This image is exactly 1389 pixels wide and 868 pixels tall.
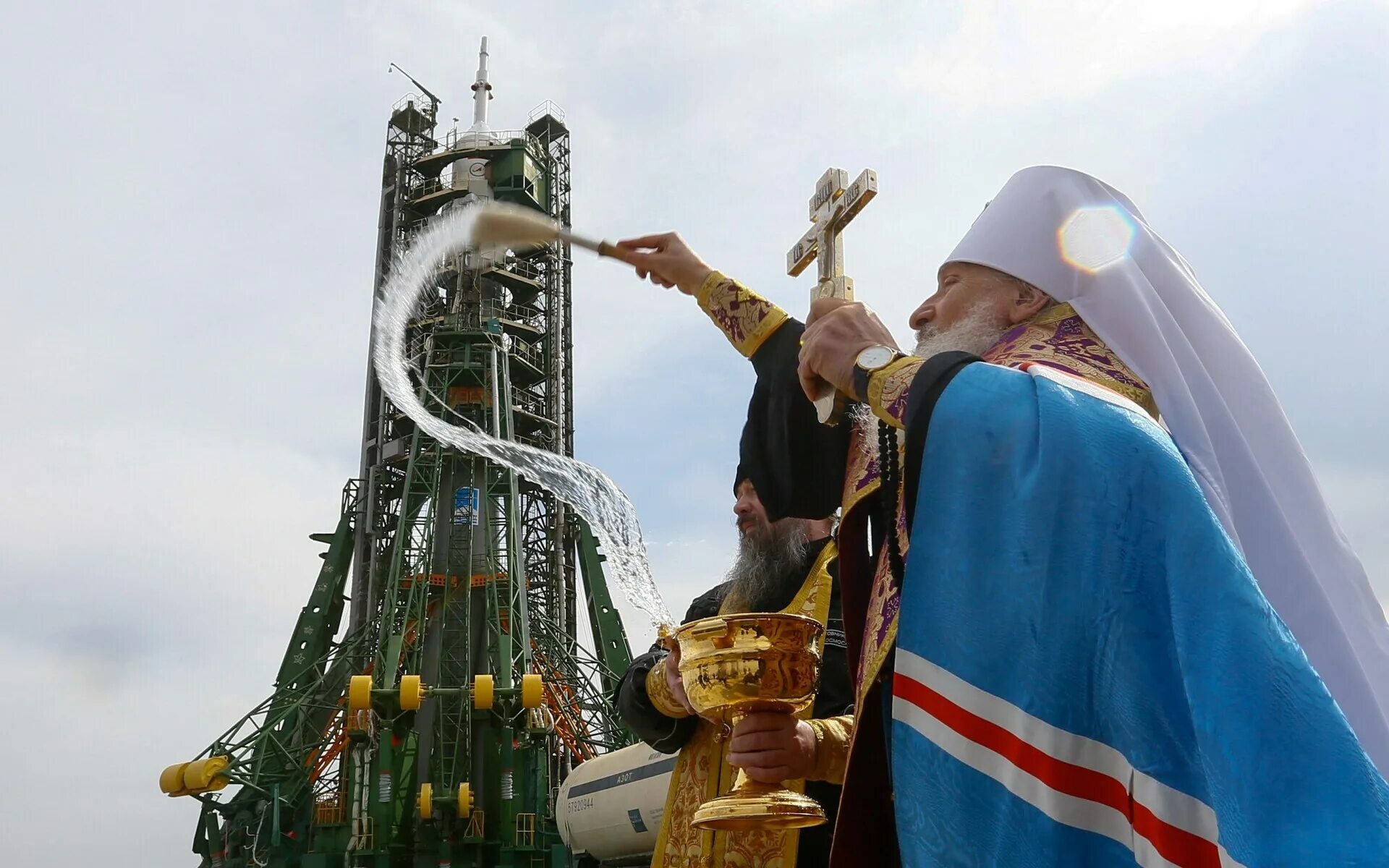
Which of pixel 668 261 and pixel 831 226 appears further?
pixel 831 226

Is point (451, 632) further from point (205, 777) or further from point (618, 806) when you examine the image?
point (618, 806)

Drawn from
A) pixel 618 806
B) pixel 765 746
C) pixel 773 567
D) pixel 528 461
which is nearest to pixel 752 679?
pixel 765 746

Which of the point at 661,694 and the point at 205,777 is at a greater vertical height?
the point at 205,777

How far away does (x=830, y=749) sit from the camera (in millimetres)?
2535

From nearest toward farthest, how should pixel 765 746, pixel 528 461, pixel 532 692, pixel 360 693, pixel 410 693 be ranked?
pixel 765 746
pixel 528 461
pixel 360 693
pixel 532 692
pixel 410 693

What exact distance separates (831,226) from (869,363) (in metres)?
1.79

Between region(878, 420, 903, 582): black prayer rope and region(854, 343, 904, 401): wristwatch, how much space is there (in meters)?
0.09

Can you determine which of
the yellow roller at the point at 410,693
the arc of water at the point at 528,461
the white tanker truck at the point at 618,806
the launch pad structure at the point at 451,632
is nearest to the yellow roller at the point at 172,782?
the launch pad structure at the point at 451,632

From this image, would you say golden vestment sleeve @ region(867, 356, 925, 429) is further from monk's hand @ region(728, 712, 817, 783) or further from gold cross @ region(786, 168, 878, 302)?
gold cross @ region(786, 168, 878, 302)

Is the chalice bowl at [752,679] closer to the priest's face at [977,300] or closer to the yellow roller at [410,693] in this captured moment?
the priest's face at [977,300]

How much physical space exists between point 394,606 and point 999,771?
25.5 meters

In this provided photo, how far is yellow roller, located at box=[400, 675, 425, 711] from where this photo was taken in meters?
23.0

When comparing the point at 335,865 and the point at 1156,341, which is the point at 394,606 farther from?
the point at 1156,341

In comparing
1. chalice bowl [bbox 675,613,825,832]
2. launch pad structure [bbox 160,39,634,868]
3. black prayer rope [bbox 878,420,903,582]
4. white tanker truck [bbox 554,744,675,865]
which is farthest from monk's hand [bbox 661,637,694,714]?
launch pad structure [bbox 160,39,634,868]
